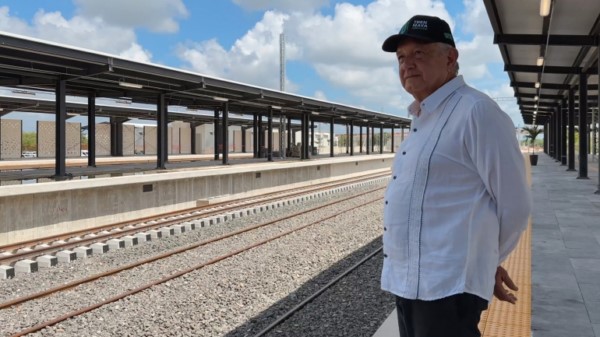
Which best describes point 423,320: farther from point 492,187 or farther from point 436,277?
point 492,187

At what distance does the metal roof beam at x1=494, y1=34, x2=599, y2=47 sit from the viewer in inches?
599

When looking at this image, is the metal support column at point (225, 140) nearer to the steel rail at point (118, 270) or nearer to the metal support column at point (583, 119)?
the steel rail at point (118, 270)

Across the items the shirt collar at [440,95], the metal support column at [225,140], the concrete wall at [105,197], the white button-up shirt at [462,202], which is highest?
the metal support column at [225,140]

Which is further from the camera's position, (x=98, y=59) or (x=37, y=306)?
(x=98, y=59)

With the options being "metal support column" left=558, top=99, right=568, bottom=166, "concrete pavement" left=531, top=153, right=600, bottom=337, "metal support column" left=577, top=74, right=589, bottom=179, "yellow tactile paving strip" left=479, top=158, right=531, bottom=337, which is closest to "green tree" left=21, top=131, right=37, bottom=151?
"metal support column" left=558, top=99, right=568, bottom=166

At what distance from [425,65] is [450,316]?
35.6 inches

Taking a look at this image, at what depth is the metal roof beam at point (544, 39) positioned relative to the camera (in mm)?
15219

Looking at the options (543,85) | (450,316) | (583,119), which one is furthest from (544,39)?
(450,316)

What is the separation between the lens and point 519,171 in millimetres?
1732

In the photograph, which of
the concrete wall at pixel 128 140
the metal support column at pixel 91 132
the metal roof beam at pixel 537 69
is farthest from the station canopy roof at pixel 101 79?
the metal roof beam at pixel 537 69

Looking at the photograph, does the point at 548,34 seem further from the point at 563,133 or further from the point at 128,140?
the point at 128,140

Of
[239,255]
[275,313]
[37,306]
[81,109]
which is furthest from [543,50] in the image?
[81,109]

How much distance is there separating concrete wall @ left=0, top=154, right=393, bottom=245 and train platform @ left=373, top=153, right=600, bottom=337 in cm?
926

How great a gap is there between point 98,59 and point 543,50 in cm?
1438
